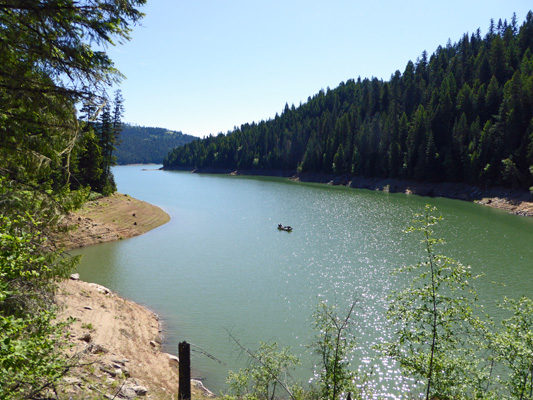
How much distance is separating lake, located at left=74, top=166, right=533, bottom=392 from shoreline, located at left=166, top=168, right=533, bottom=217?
6.59 metres

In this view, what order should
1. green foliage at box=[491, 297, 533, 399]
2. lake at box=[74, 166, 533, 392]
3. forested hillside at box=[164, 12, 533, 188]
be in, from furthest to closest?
1. forested hillside at box=[164, 12, 533, 188]
2. lake at box=[74, 166, 533, 392]
3. green foliage at box=[491, 297, 533, 399]

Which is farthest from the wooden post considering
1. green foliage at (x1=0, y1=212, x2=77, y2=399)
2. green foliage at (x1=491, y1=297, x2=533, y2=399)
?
green foliage at (x1=491, y1=297, x2=533, y2=399)

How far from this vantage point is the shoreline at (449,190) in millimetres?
59656

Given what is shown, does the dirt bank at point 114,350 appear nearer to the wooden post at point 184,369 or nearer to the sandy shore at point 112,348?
the sandy shore at point 112,348

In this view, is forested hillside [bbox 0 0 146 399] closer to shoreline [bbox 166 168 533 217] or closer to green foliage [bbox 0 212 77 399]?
green foliage [bbox 0 212 77 399]

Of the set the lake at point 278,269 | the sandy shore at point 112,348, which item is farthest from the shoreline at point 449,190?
the sandy shore at point 112,348

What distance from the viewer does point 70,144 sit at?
688 cm

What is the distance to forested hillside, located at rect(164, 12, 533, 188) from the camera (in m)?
70.2

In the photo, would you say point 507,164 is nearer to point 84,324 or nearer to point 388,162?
point 388,162

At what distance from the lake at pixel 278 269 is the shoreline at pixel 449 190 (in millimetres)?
6589

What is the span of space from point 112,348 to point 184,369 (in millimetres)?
6184

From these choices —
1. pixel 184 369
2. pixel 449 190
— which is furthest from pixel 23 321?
pixel 449 190

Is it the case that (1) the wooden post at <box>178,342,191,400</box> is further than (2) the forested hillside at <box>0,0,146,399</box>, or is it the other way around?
(1) the wooden post at <box>178,342,191,400</box>

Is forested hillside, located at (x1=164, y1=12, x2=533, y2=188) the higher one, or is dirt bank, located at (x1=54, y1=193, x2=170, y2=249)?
forested hillside, located at (x1=164, y1=12, x2=533, y2=188)
